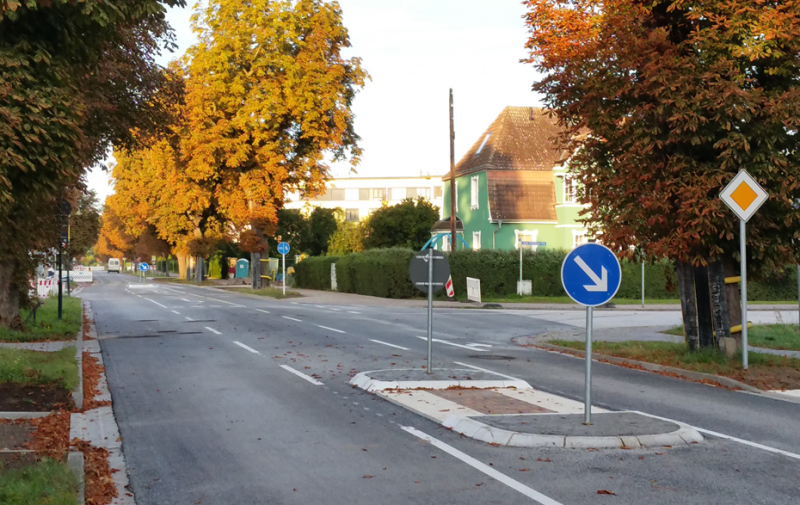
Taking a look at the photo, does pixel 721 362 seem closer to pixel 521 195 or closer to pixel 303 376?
pixel 303 376

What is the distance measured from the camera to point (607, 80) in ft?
48.6

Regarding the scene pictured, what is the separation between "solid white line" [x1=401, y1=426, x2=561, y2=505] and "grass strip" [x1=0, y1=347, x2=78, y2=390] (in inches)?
203

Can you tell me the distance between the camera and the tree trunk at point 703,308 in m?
15.3

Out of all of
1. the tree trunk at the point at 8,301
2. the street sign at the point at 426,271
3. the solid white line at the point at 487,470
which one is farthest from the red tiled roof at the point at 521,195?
the solid white line at the point at 487,470

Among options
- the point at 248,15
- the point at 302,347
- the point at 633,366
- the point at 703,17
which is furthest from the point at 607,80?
the point at 248,15

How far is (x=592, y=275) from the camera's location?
8.51 m

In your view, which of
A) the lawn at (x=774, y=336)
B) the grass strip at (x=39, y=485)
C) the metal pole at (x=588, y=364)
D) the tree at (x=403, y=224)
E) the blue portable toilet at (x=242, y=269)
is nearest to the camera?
the grass strip at (x=39, y=485)

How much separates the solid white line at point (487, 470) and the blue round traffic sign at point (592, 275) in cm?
198

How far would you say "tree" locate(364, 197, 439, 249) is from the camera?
62844mm

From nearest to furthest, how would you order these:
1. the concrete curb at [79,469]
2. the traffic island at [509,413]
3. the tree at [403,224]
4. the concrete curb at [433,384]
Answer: the concrete curb at [79,469] → the traffic island at [509,413] → the concrete curb at [433,384] → the tree at [403,224]

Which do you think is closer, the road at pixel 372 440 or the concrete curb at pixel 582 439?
the road at pixel 372 440

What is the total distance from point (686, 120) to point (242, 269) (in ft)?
208

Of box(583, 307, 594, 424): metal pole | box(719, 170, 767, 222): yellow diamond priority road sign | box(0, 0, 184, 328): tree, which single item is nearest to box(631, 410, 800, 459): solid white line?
box(583, 307, 594, 424): metal pole

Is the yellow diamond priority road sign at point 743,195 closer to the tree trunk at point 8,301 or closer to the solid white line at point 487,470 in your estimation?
the solid white line at point 487,470
